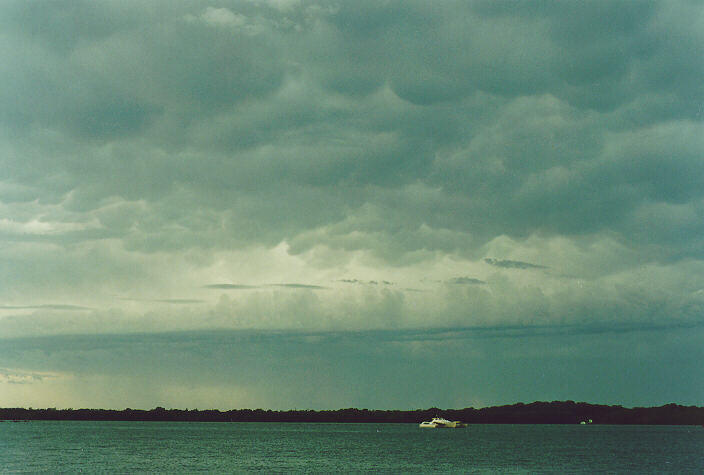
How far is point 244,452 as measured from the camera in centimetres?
15275

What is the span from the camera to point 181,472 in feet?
344

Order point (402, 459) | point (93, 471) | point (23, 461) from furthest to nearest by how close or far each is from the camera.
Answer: point (402, 459) → point (23, 461) → point (93, 471)

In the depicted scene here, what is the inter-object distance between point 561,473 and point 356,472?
31.6 m

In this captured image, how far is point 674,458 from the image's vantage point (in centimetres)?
14138

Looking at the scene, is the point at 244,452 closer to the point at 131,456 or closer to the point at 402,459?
the point at 131,456

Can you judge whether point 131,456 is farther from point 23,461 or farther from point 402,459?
point 402,459

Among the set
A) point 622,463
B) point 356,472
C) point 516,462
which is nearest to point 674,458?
point 622,463

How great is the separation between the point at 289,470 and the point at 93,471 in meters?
29.9

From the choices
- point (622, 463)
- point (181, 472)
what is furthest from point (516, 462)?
point (181, 472)

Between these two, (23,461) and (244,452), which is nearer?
(23,461)

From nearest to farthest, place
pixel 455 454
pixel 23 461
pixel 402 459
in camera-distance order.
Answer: pixel 23 461
pixel 402 459
pixel 455 454

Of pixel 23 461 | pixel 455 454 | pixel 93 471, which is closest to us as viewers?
pixel 93 471

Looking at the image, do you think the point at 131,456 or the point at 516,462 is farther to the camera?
the point at 131,456

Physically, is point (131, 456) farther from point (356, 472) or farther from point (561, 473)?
point (561, 473)
